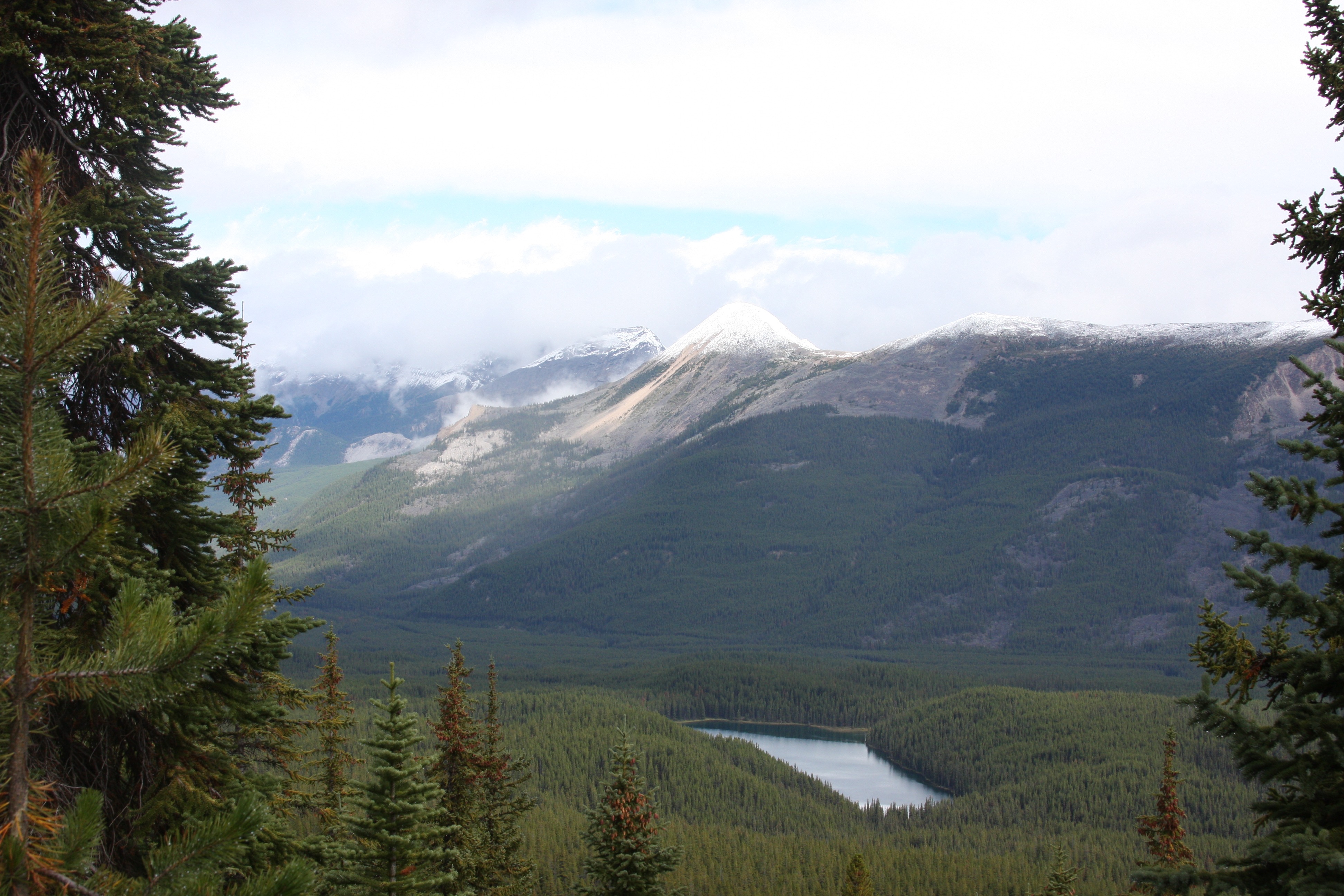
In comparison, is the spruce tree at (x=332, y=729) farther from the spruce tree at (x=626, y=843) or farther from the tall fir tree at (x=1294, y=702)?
the tall fir tree at (x=1294, y=702)

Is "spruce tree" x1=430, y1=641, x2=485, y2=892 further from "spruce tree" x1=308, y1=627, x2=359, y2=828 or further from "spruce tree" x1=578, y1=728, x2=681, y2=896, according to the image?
"spruce tree" x1=578, y1=728, x2=681, y2=896

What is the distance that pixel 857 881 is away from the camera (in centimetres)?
5022

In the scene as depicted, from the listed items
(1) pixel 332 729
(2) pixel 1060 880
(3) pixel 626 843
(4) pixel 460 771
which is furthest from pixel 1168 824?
(1) pixel 332 729

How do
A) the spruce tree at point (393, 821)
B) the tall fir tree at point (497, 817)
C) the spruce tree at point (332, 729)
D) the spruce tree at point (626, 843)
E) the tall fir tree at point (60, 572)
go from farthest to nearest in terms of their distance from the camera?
the tall fir tree at point (497, 817) → the spruce tree at point (332, 729) → the spruce tree at point (626, 843) → the spruce tree at point (393, 821) → the tall fir tree at point (60, 572)

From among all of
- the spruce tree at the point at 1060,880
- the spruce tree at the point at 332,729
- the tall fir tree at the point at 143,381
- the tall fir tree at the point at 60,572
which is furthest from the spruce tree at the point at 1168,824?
the tall fir tree at the point at 60,572

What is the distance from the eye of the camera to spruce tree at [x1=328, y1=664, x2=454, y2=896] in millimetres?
22750

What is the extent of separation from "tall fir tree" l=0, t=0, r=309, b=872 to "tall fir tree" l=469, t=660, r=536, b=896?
17632mm

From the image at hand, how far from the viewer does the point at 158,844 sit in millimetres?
13711

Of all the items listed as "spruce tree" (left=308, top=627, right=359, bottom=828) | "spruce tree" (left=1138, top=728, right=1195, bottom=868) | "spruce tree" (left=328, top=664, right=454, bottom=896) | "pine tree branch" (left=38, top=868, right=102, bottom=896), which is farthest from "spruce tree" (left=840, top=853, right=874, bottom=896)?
"pine tree branch" (left=38, top=868, right=102, bottom=896)

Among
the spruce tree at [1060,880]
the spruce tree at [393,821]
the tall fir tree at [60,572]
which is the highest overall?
the tall fir tree at [60,572]

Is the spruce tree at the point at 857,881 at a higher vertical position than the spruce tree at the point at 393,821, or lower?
lower

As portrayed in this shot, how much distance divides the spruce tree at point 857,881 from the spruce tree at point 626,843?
2212cm

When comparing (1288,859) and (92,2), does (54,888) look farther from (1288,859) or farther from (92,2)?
(92,2)

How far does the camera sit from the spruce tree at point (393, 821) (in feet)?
74.6
